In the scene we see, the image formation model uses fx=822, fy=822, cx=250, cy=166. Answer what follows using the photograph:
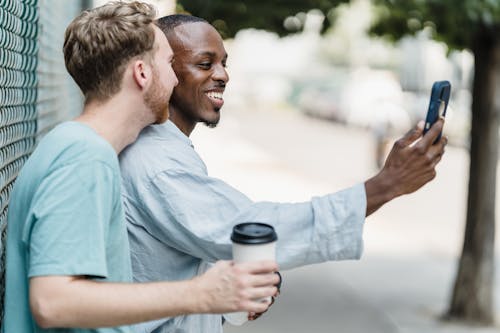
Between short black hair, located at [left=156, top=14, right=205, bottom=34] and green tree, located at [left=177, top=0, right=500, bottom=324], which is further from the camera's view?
green tree, located at [left=177, top=0, right=500, bottom=324]

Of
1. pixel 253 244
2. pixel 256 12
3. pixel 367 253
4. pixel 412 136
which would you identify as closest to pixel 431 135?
pixel 412 136

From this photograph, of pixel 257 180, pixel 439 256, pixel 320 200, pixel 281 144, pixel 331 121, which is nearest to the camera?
pixel 320 200

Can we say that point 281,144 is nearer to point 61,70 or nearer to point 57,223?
point 61,70

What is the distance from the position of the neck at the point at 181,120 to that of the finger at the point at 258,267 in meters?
0.82

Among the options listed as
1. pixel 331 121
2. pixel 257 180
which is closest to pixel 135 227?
pixel 257 180

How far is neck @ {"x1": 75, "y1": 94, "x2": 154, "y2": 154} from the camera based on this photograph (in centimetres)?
187

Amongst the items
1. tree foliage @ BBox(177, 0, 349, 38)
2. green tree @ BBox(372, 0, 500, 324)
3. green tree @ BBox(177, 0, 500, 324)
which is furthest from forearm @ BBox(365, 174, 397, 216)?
green tree @ BBox(372, 0, 500, 324)

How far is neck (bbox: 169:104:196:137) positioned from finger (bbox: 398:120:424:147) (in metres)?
0.69

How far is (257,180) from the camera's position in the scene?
16.2 m

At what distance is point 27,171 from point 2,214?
749mm

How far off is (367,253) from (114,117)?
333 inches

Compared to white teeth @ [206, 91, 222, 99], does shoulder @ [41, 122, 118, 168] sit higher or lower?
lower

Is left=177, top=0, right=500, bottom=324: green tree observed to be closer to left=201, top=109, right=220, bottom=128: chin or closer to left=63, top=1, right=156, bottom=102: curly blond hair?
left=201, top=109, right=220, bottom=128: chin

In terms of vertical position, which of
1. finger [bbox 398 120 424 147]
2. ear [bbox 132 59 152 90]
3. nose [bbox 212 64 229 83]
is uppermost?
ear [bbox 132 59 152 90]
